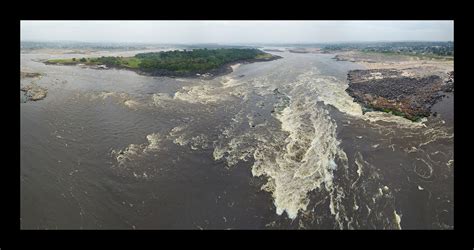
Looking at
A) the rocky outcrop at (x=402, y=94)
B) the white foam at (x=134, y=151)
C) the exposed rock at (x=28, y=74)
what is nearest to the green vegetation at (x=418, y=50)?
the rocky outcrop at (x=402, y=94)

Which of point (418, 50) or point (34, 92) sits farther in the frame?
point (418, 50)

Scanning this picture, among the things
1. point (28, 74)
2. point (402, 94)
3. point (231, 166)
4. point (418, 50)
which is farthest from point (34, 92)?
point (418, 50)

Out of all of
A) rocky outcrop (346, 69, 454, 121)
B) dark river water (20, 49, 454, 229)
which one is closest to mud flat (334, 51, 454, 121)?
rocky outcrop (346, 69, 454, 121)

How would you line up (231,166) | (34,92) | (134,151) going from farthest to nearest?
(34,92)
(134,151)
(231,166)

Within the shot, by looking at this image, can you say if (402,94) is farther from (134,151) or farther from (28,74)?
(28,74)

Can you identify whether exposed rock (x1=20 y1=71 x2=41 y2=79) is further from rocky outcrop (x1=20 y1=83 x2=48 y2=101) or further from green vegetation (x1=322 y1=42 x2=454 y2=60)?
green vegetation (x1=322 y1=42 x2=454 y2=60)

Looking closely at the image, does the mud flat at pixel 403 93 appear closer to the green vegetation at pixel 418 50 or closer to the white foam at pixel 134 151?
the white foam at pixel 134 151

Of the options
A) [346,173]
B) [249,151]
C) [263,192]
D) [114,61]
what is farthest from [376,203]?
[114,61]
